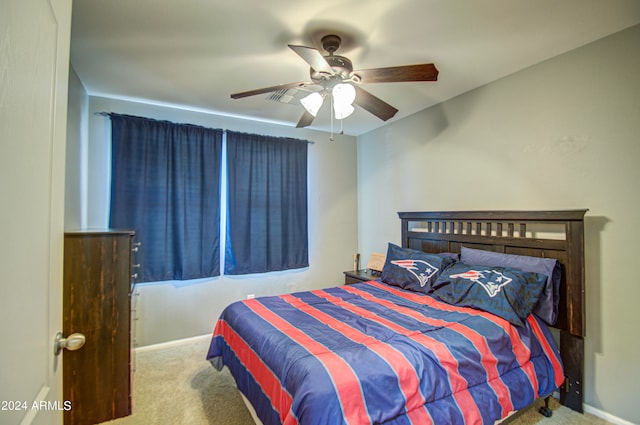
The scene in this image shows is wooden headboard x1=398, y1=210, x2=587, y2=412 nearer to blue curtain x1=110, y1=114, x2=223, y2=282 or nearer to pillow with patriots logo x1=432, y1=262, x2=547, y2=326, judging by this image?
pillow with patriots logo x1=432, y1=262, x2=547, y2=326

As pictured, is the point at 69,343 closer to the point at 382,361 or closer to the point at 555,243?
the point at 382,361

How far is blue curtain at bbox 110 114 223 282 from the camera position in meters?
3.07

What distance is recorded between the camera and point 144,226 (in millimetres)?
3139

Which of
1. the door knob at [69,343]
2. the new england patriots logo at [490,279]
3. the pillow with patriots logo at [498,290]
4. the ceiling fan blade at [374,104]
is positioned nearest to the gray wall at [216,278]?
the ceiling fan blade at [374,104]

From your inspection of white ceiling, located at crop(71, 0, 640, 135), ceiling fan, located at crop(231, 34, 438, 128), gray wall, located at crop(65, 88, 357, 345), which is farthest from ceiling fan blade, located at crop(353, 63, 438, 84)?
gray wall, located at crop(65, 88, 357, 345)

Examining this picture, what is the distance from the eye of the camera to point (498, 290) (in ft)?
6.96

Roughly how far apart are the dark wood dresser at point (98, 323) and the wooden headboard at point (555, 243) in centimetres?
288

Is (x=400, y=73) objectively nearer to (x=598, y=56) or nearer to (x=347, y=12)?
(x=347, y=12)

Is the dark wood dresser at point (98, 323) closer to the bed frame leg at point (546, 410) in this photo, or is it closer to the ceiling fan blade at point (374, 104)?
the ceiling fan blade at point (374, 104)

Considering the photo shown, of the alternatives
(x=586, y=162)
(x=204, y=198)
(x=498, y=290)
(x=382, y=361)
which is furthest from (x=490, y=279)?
(x=204, y=198)

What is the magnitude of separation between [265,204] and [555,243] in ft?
9.58

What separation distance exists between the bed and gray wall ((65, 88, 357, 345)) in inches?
45.7

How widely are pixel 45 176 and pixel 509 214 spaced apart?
2.92 meters

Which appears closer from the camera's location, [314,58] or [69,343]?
[69,343]
